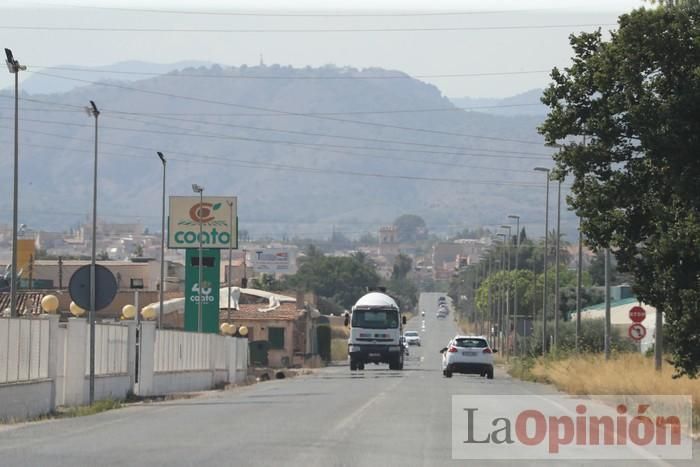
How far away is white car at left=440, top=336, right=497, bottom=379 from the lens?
58719mm

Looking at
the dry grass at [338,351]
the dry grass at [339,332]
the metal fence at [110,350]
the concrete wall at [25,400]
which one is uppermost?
the metal fence at [110,350]

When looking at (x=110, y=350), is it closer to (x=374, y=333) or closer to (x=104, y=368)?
(x=104, y=368)

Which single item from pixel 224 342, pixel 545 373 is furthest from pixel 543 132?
pixel 224 342

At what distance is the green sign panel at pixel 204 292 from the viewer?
82.9 meters

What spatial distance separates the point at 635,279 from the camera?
3002 centimetres

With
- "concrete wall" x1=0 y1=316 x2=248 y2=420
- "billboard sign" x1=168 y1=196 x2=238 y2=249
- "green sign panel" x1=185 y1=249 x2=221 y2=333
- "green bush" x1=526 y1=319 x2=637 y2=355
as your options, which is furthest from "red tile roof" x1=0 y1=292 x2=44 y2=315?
"green bush" x1=526 y1=319 x2=637 y2=355

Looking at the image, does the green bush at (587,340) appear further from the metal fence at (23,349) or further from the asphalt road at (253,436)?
the metal fence at (23,349)

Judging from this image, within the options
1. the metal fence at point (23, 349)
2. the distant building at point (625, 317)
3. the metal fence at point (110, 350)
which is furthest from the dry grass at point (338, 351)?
the metal fence at point (23, 349)

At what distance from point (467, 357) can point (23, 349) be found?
3039 cm

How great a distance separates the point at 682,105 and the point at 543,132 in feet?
9.88

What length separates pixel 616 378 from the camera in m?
40.1

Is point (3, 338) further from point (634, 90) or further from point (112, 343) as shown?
point (634, 90)

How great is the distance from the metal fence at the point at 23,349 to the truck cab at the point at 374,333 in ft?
124

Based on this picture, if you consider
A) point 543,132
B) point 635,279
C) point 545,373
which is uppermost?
point 543,132
